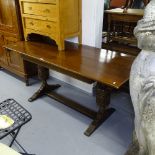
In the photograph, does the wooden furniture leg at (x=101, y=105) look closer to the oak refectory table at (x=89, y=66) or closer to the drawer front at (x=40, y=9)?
the oak refectory table at (x=89, y=66)

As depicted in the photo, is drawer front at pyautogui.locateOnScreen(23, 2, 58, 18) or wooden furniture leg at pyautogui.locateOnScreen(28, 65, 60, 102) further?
wooden furniture leg at pyautogui.locateOnScreen(28, 65, 60, 102)

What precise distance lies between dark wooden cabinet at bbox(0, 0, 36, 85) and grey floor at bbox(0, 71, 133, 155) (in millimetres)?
417

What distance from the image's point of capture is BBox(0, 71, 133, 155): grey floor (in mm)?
1801

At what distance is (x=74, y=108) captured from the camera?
2.31 m

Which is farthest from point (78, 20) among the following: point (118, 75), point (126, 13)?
point (126, 13)

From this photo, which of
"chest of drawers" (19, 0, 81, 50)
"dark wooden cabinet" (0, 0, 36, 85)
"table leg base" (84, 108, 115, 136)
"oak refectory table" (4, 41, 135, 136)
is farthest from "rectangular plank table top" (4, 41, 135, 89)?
"table leg base" (84, 108, 115, 136)

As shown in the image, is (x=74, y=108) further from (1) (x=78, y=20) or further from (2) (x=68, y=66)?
(1) (x=78, y=20)

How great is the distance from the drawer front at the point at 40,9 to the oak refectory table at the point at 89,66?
38cm

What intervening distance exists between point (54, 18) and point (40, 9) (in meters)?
0.23

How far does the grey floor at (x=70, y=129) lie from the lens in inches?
70.9

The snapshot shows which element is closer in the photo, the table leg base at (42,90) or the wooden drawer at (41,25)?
the wooden drawer at (41,25)

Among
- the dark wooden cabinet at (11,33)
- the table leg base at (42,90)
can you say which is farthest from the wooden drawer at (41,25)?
the table leg base at (42,90)

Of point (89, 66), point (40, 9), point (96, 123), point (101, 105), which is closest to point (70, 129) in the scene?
point (96, 123)

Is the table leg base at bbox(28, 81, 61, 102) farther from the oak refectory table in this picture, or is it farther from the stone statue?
the stone statue
